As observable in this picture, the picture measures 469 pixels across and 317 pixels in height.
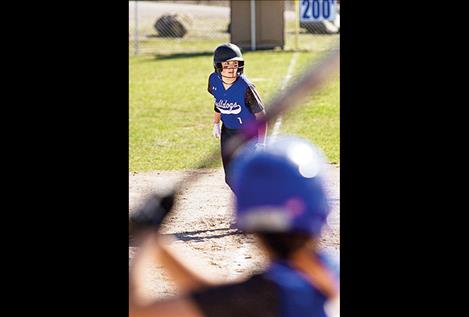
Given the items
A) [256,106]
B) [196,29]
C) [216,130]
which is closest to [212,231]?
[216,130]

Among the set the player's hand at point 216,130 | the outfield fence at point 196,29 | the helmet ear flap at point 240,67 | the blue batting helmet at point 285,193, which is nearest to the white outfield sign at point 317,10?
the outfield fence at point 196,29

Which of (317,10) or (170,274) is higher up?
(170,274)

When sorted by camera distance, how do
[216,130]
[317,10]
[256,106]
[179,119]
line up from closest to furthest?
1. [256,106]
2. [216,130]
3. [179,119]
4. [317,10]

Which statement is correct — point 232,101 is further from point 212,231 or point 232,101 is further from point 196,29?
point 196,29

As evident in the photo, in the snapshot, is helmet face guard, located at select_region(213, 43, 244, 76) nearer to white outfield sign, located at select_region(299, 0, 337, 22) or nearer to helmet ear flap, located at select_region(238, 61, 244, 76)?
helmet ear flap, located at select_region(238, 61, 244, 76)

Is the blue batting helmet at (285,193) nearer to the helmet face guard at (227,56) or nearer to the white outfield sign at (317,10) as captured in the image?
the helmet face guard at (227,56)

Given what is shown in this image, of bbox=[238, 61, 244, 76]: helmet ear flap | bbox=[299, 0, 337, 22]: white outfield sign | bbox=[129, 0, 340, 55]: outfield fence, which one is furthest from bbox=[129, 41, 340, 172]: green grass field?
bbox=[299, 0, 337, 22]: white outfield sign

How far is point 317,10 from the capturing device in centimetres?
2050

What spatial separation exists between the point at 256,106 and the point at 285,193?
357 mm

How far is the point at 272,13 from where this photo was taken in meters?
19.9

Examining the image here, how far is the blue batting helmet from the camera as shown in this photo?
1.31 m
